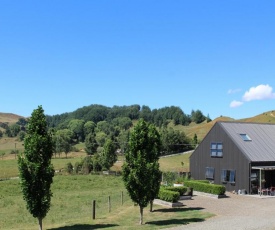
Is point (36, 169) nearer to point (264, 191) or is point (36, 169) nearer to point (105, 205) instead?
point (105, 205)

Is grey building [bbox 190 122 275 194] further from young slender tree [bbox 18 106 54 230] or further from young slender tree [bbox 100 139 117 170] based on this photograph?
young slender tree [bbox 100 139 117 170]

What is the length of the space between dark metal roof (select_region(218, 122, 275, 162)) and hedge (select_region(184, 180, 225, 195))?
523cm

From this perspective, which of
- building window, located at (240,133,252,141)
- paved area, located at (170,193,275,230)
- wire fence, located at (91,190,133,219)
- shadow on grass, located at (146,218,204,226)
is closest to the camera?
paved area, located at (170,193,275,230)

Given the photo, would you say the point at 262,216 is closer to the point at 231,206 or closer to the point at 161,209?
the point at 231,206

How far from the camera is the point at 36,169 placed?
72.3ft

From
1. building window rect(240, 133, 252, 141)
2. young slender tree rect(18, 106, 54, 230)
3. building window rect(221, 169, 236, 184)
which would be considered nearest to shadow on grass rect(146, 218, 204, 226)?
young slender tree rect(18, 106, 54, 230)

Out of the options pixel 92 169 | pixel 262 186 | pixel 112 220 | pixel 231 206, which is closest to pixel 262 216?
pixel 231 206

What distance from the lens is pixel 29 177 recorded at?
22.2 meters

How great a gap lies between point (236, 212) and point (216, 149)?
53.2 feet

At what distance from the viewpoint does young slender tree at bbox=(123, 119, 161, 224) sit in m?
24.3

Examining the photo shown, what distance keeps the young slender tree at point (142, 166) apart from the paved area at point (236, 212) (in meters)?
3.42

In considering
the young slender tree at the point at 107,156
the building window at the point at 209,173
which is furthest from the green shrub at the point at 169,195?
the young slender tree at the point at 107,156

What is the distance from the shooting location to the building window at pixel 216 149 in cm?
4334

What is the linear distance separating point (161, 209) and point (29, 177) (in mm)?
11674
